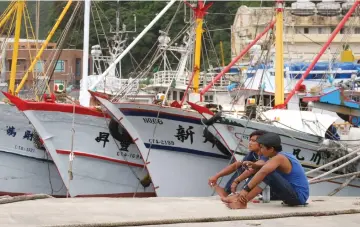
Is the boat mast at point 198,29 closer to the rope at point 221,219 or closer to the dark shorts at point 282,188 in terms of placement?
the dark shorts at point 282,188

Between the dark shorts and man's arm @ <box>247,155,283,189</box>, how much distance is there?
0.47 feet

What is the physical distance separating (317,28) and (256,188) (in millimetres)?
41004

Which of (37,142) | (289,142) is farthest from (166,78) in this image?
(289,142)

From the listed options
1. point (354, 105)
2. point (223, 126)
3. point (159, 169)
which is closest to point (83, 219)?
point (223, 126)

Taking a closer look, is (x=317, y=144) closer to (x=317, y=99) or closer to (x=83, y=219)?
(x=317, y=99)

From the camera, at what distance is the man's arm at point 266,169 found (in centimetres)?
752

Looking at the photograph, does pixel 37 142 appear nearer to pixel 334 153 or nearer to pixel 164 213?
pixel 334 153

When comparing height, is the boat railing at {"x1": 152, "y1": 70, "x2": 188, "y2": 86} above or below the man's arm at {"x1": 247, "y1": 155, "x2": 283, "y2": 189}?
below

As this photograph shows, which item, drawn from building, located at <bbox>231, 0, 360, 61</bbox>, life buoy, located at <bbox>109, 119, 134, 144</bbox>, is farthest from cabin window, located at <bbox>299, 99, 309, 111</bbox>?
building, located at <bbox>231, 0, 360, 61</bbox>

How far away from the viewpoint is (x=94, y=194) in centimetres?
1788

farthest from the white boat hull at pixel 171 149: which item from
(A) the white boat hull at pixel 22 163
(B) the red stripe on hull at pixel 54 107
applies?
(A) the white boat hull at pixel 22 163

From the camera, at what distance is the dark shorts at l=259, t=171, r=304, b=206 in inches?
303

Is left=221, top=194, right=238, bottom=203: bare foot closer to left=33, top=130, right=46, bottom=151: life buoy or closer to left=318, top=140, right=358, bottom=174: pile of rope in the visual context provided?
left=318, top=140, right=358, bottom=174: pile of rope

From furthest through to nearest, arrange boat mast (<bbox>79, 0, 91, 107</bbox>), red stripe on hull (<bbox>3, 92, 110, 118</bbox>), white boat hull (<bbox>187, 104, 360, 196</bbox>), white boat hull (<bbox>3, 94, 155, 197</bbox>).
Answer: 1. boat mast (<bbox>79, 0, 91, 107</bbox>)
2. white boat hull (<bbox>3, 94, 155, 197</bbox>)
3. red stripe on hull (<bbox>3, 92, 110, 118</bbox>)
4. white boat hull (<bbox>187, 104, 360, 196</bbox>)
